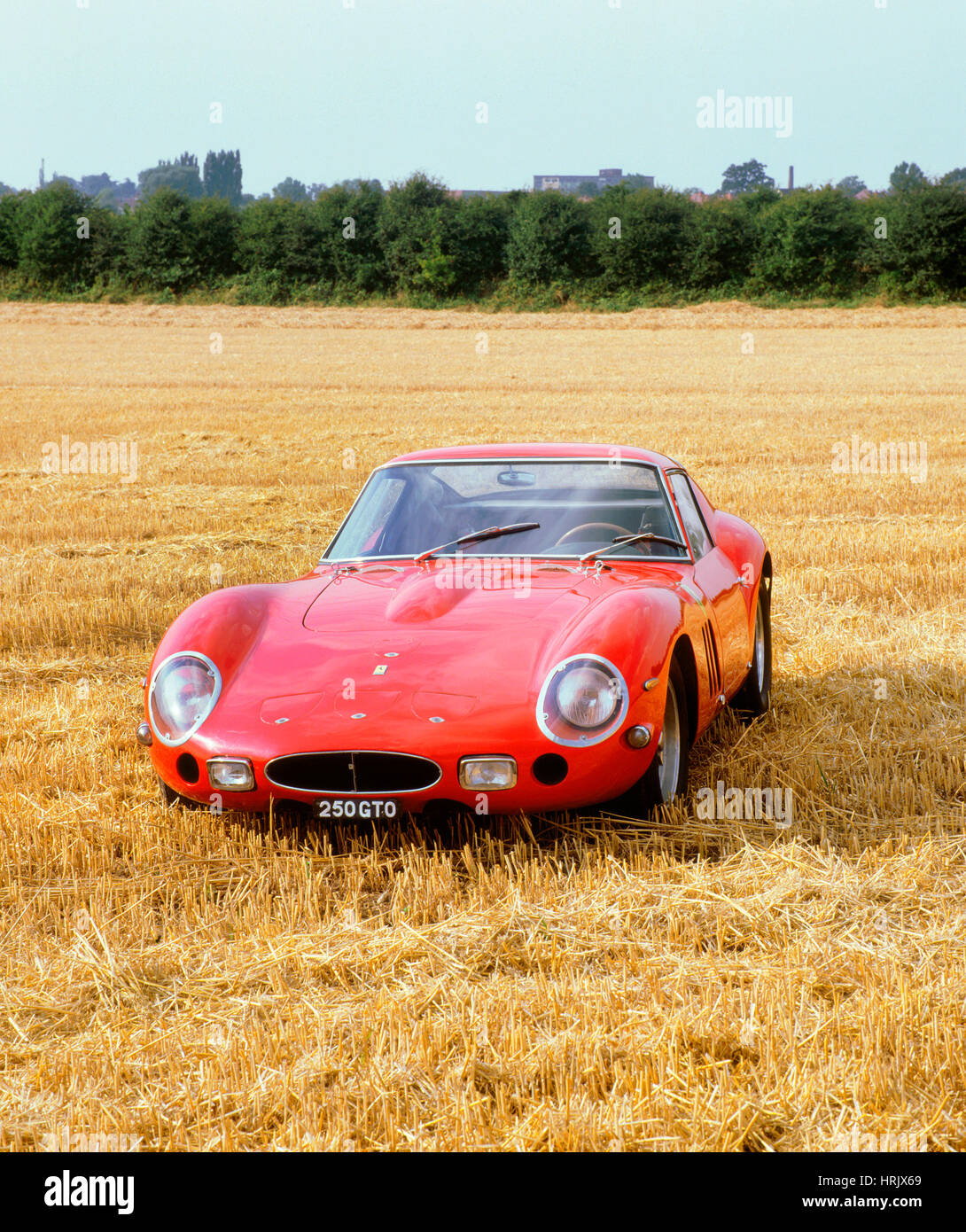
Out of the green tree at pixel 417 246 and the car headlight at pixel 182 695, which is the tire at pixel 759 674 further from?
the green tree at pixel 417 246

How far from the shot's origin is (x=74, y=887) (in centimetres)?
373

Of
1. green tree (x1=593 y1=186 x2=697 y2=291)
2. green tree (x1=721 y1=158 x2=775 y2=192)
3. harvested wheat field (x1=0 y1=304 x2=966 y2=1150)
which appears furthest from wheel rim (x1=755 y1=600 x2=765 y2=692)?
green tree (x1=721 y1=158 x2=775 y2=192)

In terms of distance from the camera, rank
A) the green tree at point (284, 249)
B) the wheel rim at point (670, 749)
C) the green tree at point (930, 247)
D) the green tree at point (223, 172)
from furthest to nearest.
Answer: the green tree at point (223, 172)
the green tree at point (284, 249)
the green tree at point (930, 247)
the wheel rim at point (670, 749)

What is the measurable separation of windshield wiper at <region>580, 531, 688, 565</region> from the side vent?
1.44 ft

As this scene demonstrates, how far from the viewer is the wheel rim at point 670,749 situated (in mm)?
4156

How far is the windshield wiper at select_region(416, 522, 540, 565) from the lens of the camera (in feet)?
16.3

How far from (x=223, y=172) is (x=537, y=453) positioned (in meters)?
200

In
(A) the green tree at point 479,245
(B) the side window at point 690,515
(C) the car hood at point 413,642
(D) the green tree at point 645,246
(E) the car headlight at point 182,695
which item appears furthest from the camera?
(A) the green tree at point 479,245

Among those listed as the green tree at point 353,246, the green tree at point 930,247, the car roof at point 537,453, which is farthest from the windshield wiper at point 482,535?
the green tree at point 353,246

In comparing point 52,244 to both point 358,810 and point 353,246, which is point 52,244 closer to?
point 353,246

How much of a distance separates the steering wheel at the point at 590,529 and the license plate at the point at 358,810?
1.66 m

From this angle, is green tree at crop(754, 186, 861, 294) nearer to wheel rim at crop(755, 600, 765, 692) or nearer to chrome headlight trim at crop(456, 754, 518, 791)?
wheel rim at crop(755, 600, 765, 692)

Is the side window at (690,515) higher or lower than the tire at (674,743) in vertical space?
higher
